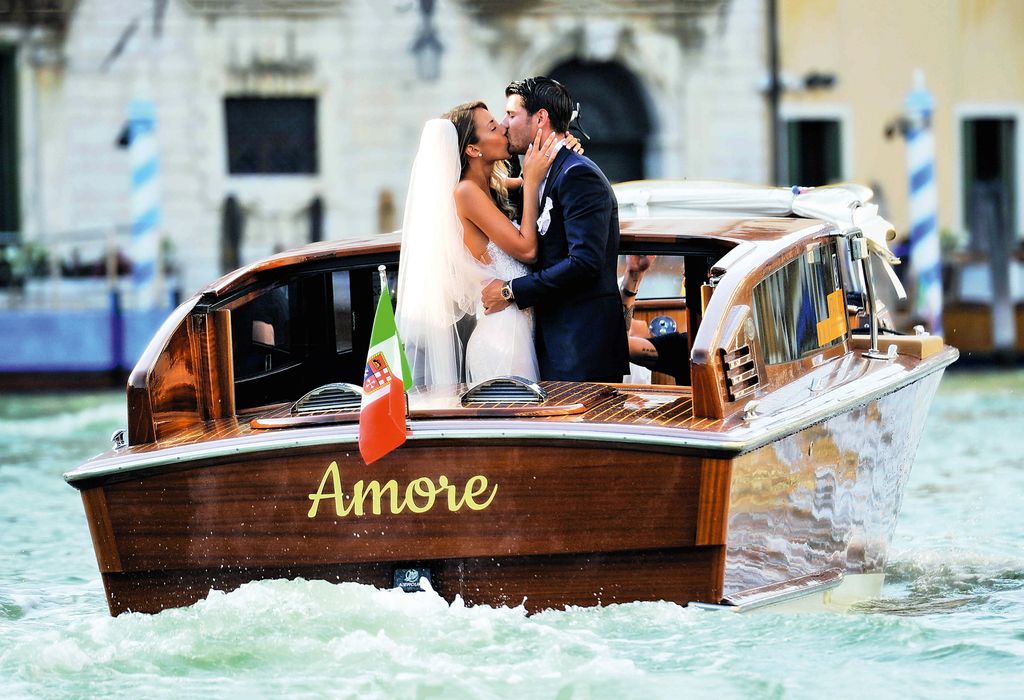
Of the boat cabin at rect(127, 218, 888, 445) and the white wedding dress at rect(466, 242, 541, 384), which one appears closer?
the boat cabin at rect(127, 218, 888, 445)

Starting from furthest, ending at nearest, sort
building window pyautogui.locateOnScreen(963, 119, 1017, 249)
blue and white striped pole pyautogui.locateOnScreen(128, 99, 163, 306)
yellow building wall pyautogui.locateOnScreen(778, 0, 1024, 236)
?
building window pyautogui.locateOnScreen(963, 119, 1017, 249) < yellow building wall pyautogui.locateOnScreen(778, 0, 1024, 236) < blue and white striped pole pyautogui.locateOnScreen(128, 99, 163, 306)

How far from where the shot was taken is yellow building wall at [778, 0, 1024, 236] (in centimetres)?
1812

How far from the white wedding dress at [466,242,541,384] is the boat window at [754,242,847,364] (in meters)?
0.67

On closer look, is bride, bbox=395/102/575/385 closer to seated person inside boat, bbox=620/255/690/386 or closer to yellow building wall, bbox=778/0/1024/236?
seated person inside boat, bbox=620/255/690/386

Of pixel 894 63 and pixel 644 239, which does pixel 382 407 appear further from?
pixel 894 63

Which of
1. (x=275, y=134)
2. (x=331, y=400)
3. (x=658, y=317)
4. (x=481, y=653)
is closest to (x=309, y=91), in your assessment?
(x=275, y=134)

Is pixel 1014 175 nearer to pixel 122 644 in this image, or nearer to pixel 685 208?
pixel 685 208

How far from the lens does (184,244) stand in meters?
16.9

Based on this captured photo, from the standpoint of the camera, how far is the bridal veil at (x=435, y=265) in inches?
190

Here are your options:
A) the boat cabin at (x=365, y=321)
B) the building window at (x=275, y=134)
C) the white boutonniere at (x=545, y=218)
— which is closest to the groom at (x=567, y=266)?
the white boutonniere at (x=545, y=218)

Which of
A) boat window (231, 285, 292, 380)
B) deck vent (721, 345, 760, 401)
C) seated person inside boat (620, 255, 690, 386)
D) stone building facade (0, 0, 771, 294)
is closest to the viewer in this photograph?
deck vent (721, 345, 760, 401)

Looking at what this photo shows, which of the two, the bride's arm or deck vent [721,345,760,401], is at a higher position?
the bride's arm

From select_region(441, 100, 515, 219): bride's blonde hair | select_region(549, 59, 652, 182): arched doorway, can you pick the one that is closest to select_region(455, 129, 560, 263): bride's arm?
select_region(441, 100, 515, 219): bride's blonde hair

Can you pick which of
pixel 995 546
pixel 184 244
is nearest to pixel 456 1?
pixel 184 244
